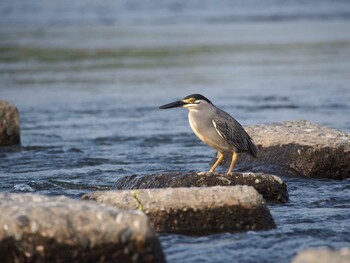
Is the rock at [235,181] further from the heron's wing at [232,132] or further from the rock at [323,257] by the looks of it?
the rock at [323,257]

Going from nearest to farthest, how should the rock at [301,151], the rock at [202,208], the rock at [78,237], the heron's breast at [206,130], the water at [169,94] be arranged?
the rock at [78,237], the rock at [202,208], the water at [169,94], the heron's breast at [206,130], the rock at [301,151]

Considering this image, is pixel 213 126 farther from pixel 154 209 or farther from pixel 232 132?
pixel 154 209

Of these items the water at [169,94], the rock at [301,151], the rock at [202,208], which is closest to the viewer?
the rock at [202,208]

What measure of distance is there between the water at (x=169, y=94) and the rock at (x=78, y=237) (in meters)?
0.62

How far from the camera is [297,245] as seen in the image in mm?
6562

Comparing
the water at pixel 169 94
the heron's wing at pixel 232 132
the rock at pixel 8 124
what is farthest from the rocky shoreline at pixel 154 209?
the rock at pixel 8 124

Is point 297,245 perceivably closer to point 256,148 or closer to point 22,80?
point 256,148

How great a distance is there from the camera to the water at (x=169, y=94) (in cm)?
750

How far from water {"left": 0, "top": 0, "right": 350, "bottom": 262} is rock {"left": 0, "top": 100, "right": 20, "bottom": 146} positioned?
18 cm

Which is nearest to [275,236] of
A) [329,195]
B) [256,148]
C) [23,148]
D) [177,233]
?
[177,233]

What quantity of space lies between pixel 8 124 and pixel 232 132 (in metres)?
4.41

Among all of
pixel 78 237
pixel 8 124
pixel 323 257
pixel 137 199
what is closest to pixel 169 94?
pixel 8 124

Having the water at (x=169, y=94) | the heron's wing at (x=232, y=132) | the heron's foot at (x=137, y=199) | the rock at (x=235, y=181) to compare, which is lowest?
the water at (x=169, y=94)

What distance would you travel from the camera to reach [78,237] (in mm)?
5758
